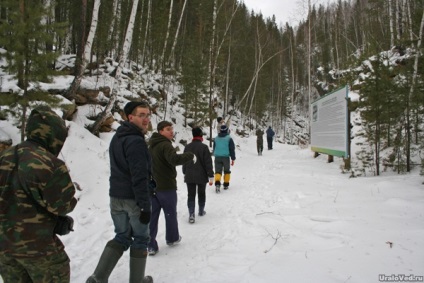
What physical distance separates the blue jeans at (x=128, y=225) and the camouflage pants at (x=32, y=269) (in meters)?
0.95

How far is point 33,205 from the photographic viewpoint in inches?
76.9

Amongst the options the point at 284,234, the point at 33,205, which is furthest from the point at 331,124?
the point at 33,205

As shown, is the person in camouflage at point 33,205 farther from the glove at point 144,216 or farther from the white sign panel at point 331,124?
the white sign panel at point 331,124

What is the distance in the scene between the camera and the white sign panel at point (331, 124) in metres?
9.54

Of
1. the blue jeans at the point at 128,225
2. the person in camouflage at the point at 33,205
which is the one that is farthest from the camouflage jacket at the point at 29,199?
the blue jeans at the point at 128,225

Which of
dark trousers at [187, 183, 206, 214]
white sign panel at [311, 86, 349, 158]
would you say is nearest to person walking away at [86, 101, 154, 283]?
dark trousers at [187, 183, 206, 214]

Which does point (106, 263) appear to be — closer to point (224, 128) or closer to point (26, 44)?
point (26, 44)

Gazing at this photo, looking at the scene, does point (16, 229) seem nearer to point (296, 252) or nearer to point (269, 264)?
point (269, 264)

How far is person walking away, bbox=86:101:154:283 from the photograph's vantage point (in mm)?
2854

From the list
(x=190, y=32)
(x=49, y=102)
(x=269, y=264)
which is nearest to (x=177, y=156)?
(x=269, y=264)

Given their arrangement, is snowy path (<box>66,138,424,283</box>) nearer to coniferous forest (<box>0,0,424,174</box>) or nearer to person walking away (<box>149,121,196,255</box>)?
person walking away (<box>149,121,196,255</box>)

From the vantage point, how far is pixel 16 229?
6.26ft

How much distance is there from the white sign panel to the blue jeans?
8492 millimetres

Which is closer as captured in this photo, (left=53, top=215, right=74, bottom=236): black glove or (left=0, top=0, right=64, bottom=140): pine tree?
(left=53, top=215, right=74, bottom=236): black glove
